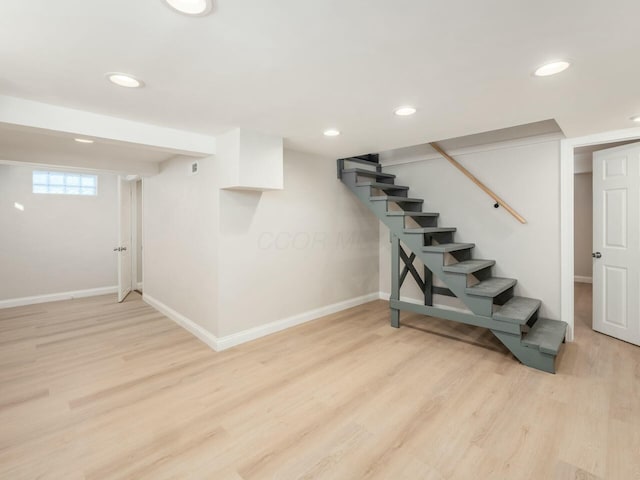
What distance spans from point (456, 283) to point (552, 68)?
1989 millimetres

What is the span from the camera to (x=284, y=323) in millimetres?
3691

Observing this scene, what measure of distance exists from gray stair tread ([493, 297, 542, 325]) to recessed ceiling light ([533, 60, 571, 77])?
1967 millimetres

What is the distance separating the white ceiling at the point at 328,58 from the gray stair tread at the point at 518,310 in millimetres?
1736

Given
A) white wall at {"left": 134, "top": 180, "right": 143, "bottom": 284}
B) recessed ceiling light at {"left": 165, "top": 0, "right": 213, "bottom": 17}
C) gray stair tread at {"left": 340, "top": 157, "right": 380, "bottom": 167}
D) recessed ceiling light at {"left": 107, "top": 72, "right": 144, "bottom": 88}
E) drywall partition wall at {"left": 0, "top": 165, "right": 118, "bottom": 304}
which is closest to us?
recessed ceiling light at {"left": 165, "top": 0, "right": 213, "bottom": 17}

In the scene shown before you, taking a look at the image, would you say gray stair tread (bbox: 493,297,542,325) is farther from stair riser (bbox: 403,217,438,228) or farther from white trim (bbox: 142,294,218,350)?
white trim (bbox: 142,294,218,350)

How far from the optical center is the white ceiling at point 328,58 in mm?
1229

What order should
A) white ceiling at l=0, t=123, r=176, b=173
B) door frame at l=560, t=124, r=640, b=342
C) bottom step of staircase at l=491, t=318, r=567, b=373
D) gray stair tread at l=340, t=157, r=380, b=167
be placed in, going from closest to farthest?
1. bottom step of staircase at l=491, t=318, r=567, b=373
2. white ceiling at l=0, t=123, r=176, b=173
3. door frame at l=560, t=124, r=640, b=342
4. gray stair tread at l=340, t=157, r=380, b=167

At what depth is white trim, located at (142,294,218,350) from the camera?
321 centimetres

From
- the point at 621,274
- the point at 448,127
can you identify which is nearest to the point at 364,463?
the point at 448,127

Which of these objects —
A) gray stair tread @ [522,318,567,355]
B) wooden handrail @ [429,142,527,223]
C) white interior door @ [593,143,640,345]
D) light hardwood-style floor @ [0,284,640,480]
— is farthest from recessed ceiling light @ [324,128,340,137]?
white interior door @ [593,143,640,345]

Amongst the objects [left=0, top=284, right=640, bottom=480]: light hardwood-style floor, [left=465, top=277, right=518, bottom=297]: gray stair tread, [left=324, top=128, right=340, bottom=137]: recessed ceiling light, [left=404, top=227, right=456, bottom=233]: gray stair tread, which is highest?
[left=324, top=128, right=340, bottom=137]: recessed ceiling light

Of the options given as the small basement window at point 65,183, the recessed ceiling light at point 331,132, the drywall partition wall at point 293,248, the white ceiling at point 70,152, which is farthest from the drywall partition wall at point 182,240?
the small basement window at point 65,183

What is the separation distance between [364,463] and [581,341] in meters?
2.95

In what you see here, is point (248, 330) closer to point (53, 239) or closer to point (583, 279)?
point (53, 239)
